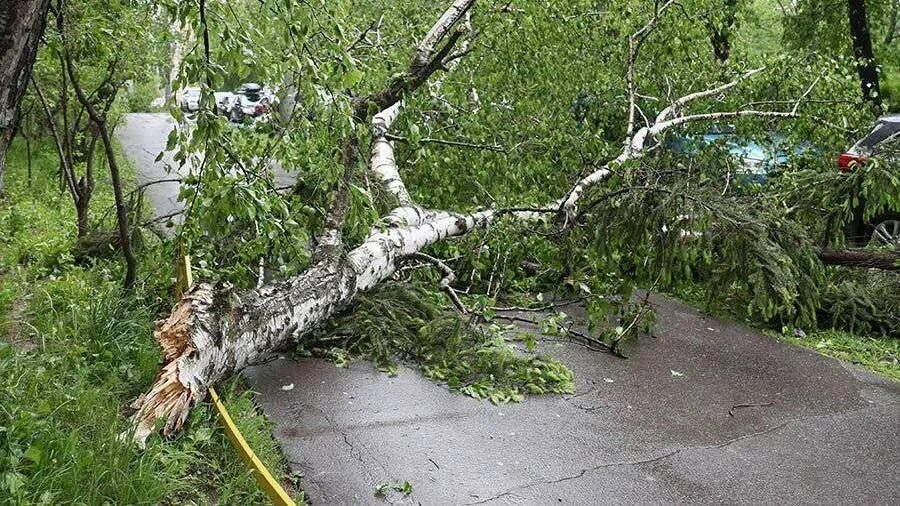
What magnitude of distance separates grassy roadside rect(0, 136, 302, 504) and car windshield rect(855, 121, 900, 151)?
23.7ft

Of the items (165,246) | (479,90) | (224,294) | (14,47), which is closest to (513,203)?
(479,90)

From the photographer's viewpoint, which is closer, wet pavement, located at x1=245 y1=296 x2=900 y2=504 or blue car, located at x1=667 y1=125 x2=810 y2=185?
wet pavement, located at x1=245 y1=296 x2=900 y2=504

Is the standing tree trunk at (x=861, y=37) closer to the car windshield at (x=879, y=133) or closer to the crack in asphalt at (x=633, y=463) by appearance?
the car windshield at (x=879, y=133)

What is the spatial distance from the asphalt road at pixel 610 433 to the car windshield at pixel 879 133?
3.61m

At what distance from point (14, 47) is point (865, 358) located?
6301 millimetres

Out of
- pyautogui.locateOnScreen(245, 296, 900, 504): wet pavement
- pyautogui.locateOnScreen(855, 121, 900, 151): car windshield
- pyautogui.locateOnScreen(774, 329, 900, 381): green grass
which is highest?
pyautogui.locateOnScreen(855, 121, 900, 151): car windshield

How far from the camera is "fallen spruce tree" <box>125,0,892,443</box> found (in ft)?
12.6

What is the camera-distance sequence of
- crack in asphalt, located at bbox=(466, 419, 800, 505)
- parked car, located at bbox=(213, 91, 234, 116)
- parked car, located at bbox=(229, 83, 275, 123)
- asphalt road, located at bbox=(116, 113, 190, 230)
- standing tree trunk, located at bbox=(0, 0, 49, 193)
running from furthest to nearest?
parked car, located at bbox=(229, 83, 275, 123) → asphalt road, located at bbox=(116, 113, 190, 230) → crack in asphalt, located at bbox=(466, 419, 800, 505) → parked car, located at bbox=(213, 91, 234, 116) → standing tree trunk, located at bbox=(0, 0, 49, 193)

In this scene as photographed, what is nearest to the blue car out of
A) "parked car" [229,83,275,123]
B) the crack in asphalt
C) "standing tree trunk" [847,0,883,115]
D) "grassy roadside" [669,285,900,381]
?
"grassy roadside" [669,285,900,381]

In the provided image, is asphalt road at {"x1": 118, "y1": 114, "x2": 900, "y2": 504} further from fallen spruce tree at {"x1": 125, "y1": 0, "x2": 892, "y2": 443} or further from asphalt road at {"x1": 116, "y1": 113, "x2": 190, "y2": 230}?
asphalt road at {"x1": 116, "y1": 113, "x2": 190, "y2": 230}

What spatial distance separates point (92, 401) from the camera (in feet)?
12.1

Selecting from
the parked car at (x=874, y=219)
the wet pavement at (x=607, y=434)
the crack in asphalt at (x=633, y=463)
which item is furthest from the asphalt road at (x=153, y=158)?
the parked car at (x=874, y=219)

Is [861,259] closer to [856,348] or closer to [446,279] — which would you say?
[856,348]

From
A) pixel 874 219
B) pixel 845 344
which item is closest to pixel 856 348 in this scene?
pixel 845 344
